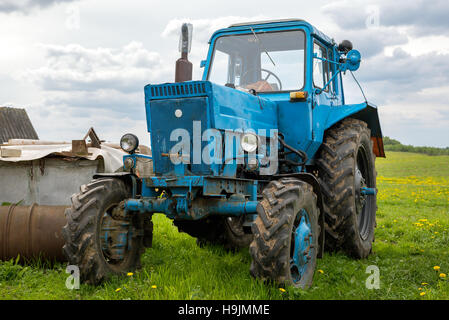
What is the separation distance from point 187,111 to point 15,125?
27.3 m

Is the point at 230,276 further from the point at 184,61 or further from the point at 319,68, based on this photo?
the point at 319,68

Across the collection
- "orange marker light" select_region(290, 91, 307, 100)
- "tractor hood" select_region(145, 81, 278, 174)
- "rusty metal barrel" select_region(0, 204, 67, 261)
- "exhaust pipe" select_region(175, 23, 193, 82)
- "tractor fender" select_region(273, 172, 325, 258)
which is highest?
"exhaust pipe" select_region(175, 23, 193, 82)

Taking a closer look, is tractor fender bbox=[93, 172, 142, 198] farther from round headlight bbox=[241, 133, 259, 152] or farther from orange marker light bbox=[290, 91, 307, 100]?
orange marker light bbox=[290, 91, 307, 100]

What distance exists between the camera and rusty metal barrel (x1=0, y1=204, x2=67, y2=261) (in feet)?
18.4

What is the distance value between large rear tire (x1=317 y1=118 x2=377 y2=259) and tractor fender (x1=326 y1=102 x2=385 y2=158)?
0.18 metres

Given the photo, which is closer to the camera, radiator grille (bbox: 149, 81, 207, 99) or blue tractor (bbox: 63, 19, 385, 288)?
blue tractor (bbox: 63, 19, 385, 288)

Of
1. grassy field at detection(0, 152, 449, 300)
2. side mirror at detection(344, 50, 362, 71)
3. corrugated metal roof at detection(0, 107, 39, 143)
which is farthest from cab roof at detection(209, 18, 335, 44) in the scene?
corrugated metal roof at detection(0, 107, 39, 143)

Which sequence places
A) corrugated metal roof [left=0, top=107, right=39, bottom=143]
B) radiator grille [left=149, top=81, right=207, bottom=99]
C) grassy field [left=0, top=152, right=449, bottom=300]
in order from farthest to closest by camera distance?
corrugated metal roof [left=0, top=107, right=39, bottom=143]
radiator grille [left=149, top=81, right=207, bottom=99]
grassy field [left=0, top=152, right=449, bottom=300]

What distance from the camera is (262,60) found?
632 centimetres

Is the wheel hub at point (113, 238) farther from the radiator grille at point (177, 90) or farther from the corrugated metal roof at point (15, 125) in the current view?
the corrugated metal roof at point (15, 125)

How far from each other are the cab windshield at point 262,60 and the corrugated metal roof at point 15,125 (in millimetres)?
24384

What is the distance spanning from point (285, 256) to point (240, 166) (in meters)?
1.31

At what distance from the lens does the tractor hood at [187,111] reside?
467 centimetres

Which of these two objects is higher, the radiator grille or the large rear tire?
the radiator grille
